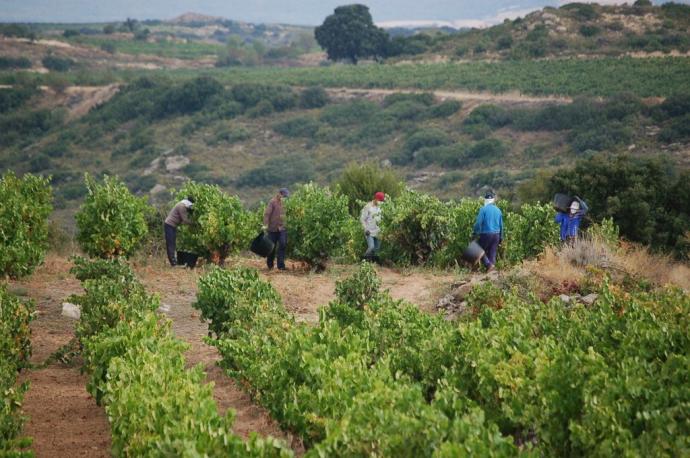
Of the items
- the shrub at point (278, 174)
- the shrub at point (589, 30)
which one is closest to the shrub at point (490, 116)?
the shrub at point (278, 174)

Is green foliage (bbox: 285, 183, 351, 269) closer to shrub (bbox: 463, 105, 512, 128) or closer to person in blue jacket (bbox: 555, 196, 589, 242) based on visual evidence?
person in blue jacket (bbox: 555, 196, 589, 242)

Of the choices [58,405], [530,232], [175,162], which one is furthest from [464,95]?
[58,405]

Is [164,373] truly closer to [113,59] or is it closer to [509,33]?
[509,33]

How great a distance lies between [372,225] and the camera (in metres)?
17.0

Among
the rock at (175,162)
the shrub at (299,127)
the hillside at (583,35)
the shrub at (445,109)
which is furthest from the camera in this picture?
the hillside at (583,35)

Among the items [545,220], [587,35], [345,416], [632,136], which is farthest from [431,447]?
[587,35]

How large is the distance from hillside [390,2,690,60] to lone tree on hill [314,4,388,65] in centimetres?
764

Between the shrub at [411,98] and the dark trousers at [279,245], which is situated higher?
the dark trousers at [279,245]

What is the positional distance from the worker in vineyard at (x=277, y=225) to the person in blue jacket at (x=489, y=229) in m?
3.47

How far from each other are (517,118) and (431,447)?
49.5m

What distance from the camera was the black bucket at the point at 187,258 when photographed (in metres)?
16.5

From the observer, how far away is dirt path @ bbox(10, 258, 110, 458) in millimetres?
8312

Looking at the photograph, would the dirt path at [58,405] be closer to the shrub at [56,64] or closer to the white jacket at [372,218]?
the white jacket at [372,218]

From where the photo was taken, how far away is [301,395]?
23.7ft
